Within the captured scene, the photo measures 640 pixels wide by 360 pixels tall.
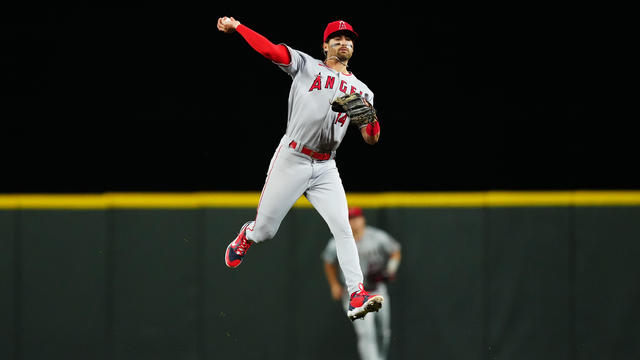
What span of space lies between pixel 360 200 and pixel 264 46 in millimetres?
3346

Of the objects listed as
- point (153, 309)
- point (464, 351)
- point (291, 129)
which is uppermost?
point (291, 129)

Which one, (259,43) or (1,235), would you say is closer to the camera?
(259,43)

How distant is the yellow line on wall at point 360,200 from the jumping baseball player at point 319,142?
277 cm

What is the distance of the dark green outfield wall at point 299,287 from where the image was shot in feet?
19.3

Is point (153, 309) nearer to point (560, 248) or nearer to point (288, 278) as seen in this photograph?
point (288, 278)

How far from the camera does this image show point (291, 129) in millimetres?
3096

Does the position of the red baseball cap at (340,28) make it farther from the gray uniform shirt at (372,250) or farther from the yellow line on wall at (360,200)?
the gray uniform shirt at (372,250)

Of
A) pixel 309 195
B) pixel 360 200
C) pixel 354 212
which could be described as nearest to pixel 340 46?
pixel 309 195

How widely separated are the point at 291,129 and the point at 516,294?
3580 mm

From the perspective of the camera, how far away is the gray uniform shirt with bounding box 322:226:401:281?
5906 millimetres

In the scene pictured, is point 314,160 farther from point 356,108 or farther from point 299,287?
point 299,287

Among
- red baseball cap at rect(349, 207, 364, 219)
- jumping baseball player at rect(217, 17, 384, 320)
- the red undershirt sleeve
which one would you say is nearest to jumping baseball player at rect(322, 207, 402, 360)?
red baseball cap at rect(349, 207, 364, 219)

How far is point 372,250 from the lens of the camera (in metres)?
5.93

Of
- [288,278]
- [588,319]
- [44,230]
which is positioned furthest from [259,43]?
[588,319]
